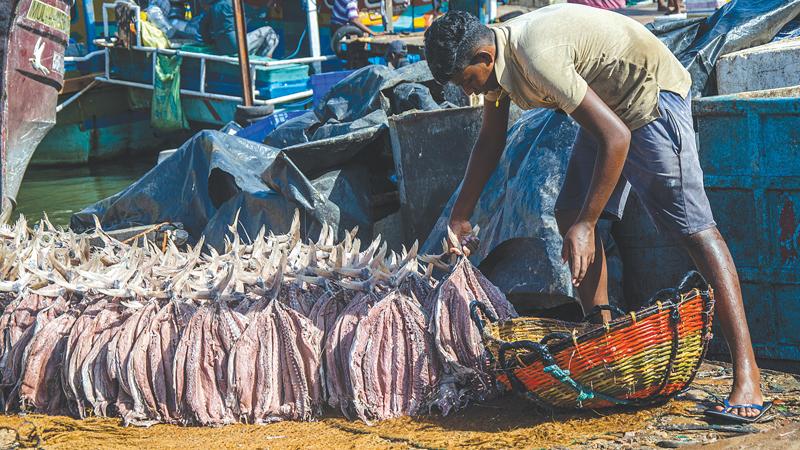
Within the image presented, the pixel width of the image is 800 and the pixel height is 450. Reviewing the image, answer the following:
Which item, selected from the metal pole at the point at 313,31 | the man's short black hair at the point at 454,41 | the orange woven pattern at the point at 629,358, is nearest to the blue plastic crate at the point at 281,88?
the metal pole at the point at 313,31

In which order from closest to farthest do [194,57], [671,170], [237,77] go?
[671,170] → [237,77] → [194,57]

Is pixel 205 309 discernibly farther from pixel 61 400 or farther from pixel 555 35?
pixel 555 35

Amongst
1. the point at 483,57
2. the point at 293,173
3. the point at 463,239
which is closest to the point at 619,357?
the point at 463,239

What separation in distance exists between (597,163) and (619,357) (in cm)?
70

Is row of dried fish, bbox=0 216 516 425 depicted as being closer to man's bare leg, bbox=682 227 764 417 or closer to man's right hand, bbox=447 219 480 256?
man's right hand, bbox=447 219 480 256

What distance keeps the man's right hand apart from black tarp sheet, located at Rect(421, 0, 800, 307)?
586 millimetres

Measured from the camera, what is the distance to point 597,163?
10.5 feet

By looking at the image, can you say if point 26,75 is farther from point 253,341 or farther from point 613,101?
point 613,101

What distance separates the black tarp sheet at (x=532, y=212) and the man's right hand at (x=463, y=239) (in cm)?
59

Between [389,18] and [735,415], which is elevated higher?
[389,18]

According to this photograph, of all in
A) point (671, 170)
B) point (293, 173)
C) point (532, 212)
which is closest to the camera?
point (671, 170)

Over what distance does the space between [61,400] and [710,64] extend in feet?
13.4

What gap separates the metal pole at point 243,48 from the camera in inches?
451

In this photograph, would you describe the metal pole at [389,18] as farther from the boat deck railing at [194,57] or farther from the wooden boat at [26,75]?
the wooden boat at [26,75]
